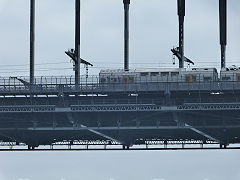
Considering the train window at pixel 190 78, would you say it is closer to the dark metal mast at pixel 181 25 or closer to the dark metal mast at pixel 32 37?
the dark metal mast at pixel 181 25

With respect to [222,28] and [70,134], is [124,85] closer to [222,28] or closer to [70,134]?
[70,134]

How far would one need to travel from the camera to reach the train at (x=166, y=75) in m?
109

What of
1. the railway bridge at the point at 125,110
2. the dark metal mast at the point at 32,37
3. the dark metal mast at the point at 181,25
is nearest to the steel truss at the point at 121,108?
the railway bridge at the point at 125,110

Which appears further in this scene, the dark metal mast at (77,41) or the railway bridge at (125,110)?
the dark metal mast at (77,41)

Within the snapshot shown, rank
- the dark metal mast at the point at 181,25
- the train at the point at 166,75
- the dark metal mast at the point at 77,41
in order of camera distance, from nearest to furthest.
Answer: the train at the point at 166,75 < the dark metal mast at the point at 77,41 < the dark metal mast at the point at 181,25

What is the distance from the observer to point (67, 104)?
109 meters

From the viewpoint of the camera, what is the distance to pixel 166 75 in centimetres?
11319

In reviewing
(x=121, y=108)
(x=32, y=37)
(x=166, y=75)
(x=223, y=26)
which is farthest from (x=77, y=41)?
(x=223, y=26)

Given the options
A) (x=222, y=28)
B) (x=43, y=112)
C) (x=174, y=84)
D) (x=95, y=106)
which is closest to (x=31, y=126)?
(x=43, y=112)

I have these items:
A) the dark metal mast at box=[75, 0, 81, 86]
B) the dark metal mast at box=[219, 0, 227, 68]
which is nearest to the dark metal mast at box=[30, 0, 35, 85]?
the dark metal mast at box=[75, 0, 81, 86]

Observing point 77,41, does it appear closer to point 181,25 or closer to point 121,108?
point 181,25

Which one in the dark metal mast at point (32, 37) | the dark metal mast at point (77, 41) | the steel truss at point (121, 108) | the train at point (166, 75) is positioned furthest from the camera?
the dark metal mast at point (32, 37)

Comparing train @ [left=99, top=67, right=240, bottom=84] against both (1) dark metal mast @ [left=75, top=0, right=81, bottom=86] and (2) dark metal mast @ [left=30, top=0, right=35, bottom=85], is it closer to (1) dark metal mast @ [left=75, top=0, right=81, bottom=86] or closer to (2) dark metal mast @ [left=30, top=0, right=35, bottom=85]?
(1) dark metal mast @ [left=75, top=0, right=81, bottom=86]

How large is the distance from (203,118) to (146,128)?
8.54 meters
